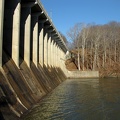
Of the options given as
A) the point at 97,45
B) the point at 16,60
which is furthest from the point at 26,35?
the point at 97,45

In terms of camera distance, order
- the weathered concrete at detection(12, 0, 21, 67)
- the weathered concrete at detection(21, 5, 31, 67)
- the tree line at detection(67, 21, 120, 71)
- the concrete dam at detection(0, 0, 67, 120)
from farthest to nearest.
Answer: the tree line at detection(67, 21, 120, 71) → the weathered concrete at detection(21, 5, 31, 67) → the weathered concrete at detection(12, 0, 21, 67) → the concrete dam at detection(0, 0, 67, 120)

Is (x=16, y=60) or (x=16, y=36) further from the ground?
(x=16, y=36)

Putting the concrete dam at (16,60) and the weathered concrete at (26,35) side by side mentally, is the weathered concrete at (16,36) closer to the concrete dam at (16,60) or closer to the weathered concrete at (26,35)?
the concrete dam at (16,60)

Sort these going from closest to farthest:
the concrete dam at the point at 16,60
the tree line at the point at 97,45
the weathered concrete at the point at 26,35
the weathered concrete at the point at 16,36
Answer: the concrete dam at the point at 16,60 < the weathered concrete at the point at 16,36 < the weathered concrete at the point at 26,35 < the tree line at the point at 97,45

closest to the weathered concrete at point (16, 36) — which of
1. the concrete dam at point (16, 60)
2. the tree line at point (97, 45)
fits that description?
the concrete dam at point (16, 60)

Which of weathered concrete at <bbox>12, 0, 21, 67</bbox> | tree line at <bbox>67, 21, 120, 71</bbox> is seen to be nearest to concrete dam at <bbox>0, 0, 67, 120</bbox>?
weathered concrete at <bbox>12, 0, 21, 67</bbox>

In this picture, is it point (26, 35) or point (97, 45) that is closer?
point (26, 35)

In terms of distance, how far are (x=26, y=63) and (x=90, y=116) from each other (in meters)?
8.87

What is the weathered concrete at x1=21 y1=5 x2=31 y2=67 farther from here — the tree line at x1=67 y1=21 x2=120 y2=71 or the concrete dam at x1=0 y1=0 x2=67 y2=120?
the tree line at x1=67 y1=21 x2=120 y2=71

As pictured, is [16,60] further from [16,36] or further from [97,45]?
[97,45]

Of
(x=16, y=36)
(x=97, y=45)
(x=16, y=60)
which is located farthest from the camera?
(x=97, y=45)

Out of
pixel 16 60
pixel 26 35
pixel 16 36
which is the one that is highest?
pixel 26 35

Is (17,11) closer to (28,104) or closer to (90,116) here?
(28,104)

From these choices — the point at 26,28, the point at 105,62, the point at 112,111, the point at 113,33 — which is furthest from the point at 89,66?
the point at 112,111
